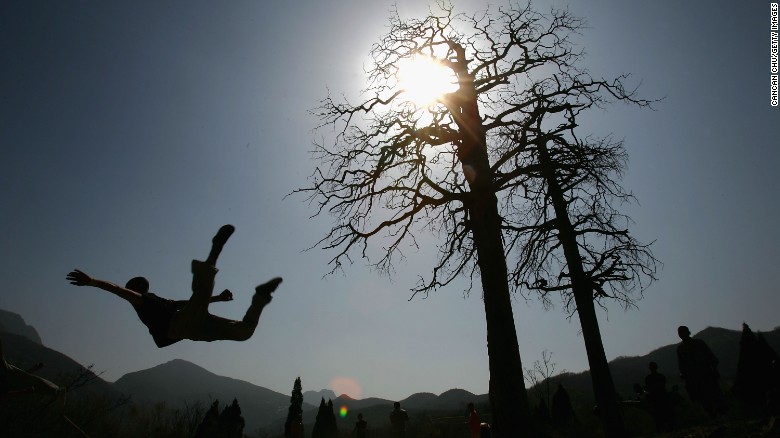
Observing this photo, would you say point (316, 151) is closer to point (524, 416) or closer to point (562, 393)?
point (524, 416)

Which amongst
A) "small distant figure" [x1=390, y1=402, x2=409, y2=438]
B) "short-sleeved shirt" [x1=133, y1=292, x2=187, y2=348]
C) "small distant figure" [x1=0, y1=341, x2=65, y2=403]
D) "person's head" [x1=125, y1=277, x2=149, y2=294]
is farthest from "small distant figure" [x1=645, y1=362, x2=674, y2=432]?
"small distant figure" [x1=0, y1=341, x2=65, y2=403]

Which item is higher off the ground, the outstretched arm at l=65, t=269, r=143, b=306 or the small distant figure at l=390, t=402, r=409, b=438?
the outstretched arm at l=65, t=269, r=143, b=306

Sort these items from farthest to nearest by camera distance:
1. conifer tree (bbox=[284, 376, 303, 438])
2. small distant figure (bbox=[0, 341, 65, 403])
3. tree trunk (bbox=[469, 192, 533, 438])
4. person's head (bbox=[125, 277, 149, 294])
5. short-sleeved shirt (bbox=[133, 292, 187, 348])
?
conifer tree (bbox=[284, 376, 303, 438]) < tree trunk (bbox=[469, 192, 533, 438]) < person's head (bbox=[125, 277, 149, 294]) < small distant figure (bbox=[0, 341, 65, 403]) < short-sleeved shirt (bbox=[133, 292, 187, 348])

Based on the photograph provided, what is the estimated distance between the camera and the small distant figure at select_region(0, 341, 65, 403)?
4.67 metres

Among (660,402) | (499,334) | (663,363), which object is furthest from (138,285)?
(663,363)

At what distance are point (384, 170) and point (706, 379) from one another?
7.18 metres

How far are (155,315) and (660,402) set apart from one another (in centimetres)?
1036

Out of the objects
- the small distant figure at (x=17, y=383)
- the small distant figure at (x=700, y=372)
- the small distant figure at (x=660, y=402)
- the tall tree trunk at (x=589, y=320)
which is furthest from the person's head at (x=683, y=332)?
the small distant figure at (x=17, y=383)

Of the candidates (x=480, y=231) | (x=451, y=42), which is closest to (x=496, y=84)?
(x=451, y=42)

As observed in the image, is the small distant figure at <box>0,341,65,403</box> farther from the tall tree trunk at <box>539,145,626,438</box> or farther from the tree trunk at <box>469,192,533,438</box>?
the tall tree trunk at <box>539,145,626,438</box>

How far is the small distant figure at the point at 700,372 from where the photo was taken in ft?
22.1

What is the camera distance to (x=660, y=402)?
29.2 feet

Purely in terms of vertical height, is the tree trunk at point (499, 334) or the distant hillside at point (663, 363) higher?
the distant hillside at point (663, 363)

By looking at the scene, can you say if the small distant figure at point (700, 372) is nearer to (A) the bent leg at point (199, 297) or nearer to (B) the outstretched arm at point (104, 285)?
(A) the bent leg at point (199, 297)
